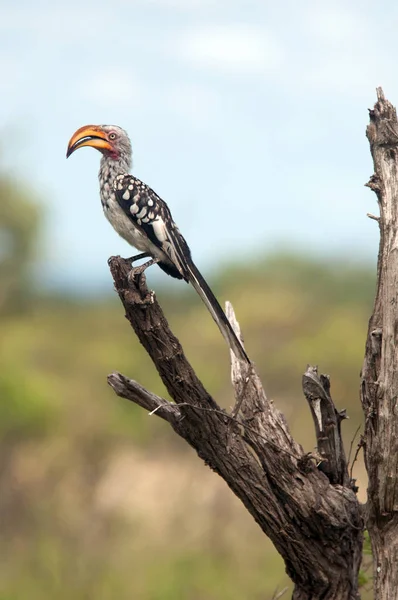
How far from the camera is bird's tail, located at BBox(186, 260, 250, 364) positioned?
12.1ft

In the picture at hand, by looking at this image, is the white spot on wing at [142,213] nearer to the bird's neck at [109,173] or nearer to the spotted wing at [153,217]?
the spotted wing at [153,217]

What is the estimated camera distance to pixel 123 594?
11984mm

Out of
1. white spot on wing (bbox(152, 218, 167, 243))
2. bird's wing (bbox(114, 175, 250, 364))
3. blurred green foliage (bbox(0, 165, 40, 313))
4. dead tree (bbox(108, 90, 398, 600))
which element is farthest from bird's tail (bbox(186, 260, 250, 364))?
blurred green foliage (bbox(0, 165, 40, 313))

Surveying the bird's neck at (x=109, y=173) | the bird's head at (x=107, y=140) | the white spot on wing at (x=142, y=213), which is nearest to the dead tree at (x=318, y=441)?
the white spot on wing at (x=142, y=213)

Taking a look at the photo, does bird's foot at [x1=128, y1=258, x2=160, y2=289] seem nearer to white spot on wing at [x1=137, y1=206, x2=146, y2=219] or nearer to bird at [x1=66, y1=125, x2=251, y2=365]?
bird at [x1=66, y1=125, x2=251, y2=365]

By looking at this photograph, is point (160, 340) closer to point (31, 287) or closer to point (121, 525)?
point (121, 525)

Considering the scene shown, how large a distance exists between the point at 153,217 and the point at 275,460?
132 cm

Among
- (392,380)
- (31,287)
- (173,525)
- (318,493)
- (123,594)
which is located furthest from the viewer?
(31,287)

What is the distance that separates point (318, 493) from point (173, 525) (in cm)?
1149

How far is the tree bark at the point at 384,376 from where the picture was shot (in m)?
3.34

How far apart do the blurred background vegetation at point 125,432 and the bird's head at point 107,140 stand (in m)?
7.68

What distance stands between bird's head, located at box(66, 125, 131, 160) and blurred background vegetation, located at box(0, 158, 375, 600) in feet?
25.2

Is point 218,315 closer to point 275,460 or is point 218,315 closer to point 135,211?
point 275,460

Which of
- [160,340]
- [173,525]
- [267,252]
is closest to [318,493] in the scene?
[160,340]
